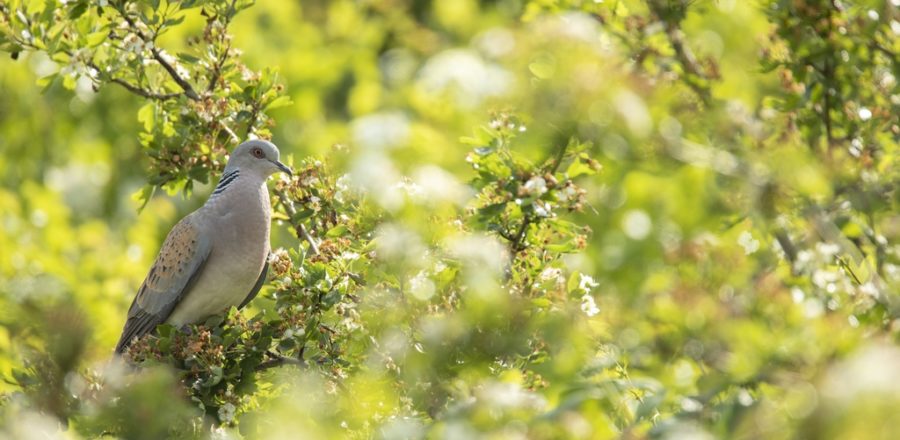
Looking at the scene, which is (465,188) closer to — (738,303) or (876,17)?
(738,303)

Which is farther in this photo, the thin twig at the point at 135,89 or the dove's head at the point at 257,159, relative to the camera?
the dove's head at the point at 257,159

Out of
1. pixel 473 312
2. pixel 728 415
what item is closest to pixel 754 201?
pixel 473 312

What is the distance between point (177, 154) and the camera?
4340 millimetres

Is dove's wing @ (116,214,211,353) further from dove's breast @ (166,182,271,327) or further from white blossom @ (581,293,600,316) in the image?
white blossom @ (581,293,600,316)

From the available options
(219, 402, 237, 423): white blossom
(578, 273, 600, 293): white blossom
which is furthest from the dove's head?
(578, 273, 600, 293): white blossom

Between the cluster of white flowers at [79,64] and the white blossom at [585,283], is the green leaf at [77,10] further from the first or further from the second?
the white blossom at [585,283]

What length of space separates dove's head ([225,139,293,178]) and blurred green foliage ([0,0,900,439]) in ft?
0.24

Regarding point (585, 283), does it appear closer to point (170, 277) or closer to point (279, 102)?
point (279, 102)

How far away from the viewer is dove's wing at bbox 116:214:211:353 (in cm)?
Answer: 483

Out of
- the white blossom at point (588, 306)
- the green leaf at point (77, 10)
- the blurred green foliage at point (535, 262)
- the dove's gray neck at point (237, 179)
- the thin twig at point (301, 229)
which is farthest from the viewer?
the dove's gray neck at point (237, 179)

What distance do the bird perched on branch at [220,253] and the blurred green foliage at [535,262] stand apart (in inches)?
6.4

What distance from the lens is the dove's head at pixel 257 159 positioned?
14.8 feet

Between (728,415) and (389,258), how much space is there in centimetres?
111

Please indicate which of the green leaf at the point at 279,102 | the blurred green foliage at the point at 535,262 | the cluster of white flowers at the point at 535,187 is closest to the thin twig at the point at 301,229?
the blurred green foliage at the point at 535,262
